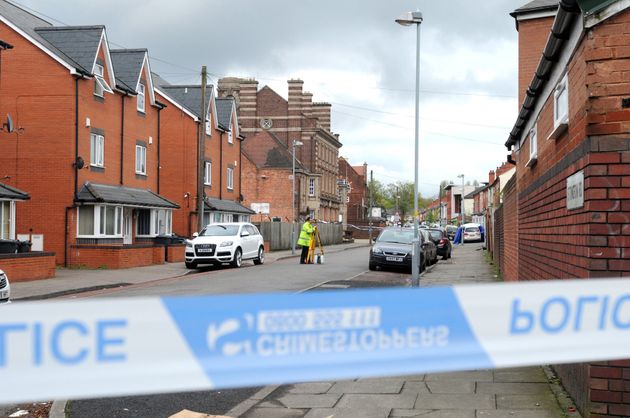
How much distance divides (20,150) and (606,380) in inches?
972

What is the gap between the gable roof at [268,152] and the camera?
59375mm

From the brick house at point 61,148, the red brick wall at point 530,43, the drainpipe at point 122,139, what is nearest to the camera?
the red brick wall at point 530,43

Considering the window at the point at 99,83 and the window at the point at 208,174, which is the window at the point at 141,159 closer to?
the window at the point at 99,83

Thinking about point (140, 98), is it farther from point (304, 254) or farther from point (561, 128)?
point (561, 128)

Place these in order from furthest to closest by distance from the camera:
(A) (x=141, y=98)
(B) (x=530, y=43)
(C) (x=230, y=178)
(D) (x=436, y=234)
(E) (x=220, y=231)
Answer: (C) (x=230, y=178) < (D) (x=436, y=234) < (A) (x=141, y=98) < (E) (x=220, y=231) < (B) (x=530, y=43)

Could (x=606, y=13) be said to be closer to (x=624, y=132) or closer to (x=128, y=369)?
(x=624, y=132)

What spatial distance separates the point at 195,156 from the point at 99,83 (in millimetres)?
11119

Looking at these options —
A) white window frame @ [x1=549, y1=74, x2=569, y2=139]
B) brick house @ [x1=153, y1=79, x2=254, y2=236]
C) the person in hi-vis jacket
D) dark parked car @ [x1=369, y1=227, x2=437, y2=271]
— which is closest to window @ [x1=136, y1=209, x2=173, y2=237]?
brick house @ [x1=153, y1=79, x2=254, y2=236]

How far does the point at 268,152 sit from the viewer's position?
60375 mm

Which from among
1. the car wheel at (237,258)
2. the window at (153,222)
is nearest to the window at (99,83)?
the window at (153,222)

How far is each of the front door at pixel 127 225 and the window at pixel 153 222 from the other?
0.83 m

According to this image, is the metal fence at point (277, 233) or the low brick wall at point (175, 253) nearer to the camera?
the low brick wall at point (175, 253)

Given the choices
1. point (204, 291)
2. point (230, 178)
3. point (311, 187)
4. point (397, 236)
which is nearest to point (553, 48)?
point (204, 291)

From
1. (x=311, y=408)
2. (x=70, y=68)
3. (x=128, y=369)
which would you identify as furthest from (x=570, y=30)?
(x=70, y=68)
